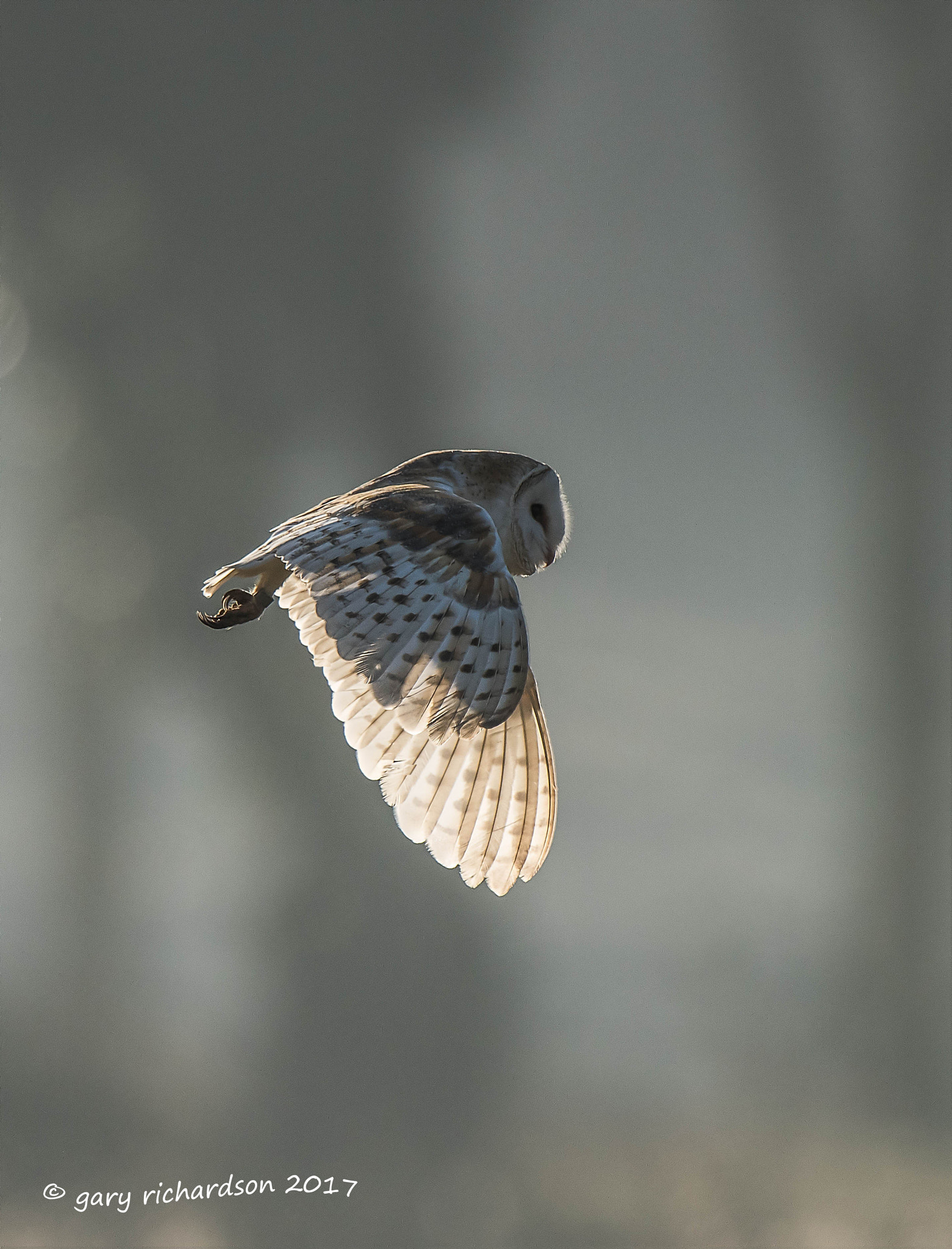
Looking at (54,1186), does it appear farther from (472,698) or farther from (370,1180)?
(472,698)

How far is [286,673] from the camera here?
3559 mm

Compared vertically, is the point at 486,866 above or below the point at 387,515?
below

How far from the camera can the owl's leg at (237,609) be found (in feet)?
2.39

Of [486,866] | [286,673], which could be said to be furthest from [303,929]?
[486,866]

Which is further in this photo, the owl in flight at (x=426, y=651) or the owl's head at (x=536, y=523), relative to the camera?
the owl's head at (x=536, y=523)

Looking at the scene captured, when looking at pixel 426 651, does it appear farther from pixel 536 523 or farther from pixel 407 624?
pixel 536 523

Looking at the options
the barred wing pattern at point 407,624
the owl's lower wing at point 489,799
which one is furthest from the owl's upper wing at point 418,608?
the owl's lower wing at point 489,799

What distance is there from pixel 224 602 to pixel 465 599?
0.62 feet

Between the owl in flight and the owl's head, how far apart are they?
0.06 m

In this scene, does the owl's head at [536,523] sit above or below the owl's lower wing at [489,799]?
above

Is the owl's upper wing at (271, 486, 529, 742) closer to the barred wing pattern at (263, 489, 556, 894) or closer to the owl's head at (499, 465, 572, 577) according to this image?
the barred wing pattern at (263, 489, 556, 894)

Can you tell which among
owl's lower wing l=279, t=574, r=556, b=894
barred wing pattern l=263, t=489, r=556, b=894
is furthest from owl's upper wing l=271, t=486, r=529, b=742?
owl's lower wing l=279, t=574, r=556, b=894

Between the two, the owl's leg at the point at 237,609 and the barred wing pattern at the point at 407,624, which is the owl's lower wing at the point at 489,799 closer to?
the barred wing pattern at the point at 407,624

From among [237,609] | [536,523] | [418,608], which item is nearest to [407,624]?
[418,608]
